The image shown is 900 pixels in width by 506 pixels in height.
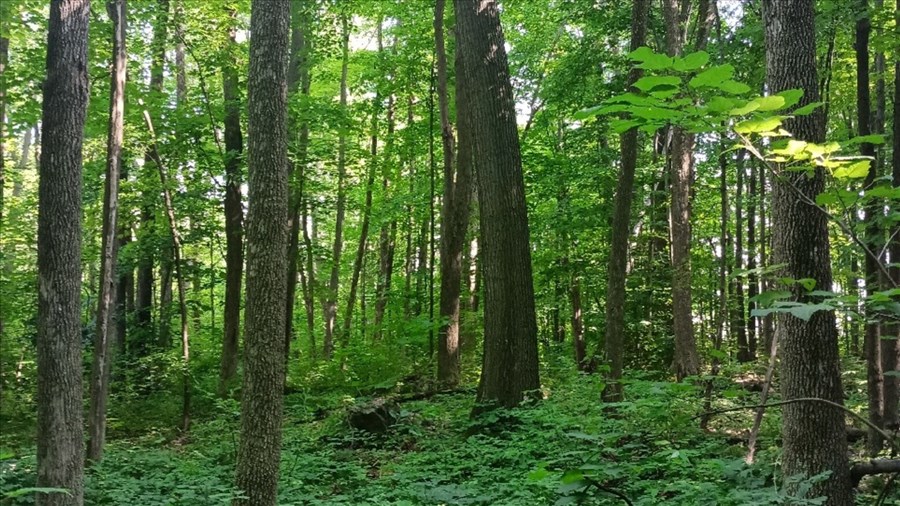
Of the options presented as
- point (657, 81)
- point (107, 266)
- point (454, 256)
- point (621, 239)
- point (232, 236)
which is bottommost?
point (107, 266)

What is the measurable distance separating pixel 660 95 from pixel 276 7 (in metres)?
4.38

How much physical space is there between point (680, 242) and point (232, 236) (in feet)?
30.7

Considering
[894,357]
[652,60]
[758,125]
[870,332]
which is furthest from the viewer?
[870,332]

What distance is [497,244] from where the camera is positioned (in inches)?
300

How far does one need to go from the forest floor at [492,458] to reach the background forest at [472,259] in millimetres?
51

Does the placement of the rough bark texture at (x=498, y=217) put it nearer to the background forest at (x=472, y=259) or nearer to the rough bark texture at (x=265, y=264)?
the background forest at (x=472, y=259)

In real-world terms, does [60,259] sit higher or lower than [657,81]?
lower

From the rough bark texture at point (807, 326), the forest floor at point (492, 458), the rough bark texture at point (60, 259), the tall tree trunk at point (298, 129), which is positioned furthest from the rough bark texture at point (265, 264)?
the tall tree trunk at point (298, 129)

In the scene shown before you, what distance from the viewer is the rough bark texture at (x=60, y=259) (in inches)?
206

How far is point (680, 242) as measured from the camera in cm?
1074

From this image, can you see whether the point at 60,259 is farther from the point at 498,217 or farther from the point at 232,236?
the point at 232,236

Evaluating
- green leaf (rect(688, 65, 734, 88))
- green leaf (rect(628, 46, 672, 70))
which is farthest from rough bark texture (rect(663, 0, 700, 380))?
green leaf (rect(628, 46, 672, 70))

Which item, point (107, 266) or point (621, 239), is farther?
point (107, 266)

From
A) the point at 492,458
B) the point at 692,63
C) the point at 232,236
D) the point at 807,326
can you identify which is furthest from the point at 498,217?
the point at 232,236
